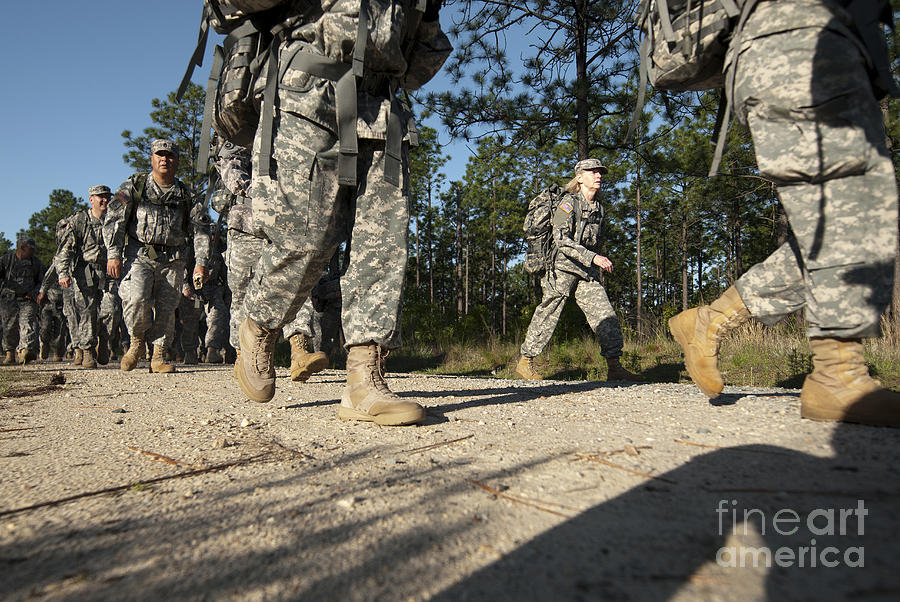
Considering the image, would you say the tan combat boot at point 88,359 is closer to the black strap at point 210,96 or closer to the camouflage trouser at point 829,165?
the black strap at point 210,96

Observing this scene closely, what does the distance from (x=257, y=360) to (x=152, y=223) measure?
4.65m

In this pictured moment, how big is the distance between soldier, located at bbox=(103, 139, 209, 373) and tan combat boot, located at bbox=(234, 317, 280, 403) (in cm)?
412

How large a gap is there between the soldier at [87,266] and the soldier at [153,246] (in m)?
2.78

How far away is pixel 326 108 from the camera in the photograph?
254 cm

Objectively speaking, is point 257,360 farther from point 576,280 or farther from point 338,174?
point 576,280

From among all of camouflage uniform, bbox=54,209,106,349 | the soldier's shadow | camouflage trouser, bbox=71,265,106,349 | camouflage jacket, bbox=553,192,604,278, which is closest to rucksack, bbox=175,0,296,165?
the soldier's shadow

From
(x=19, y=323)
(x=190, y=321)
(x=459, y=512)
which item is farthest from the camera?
(x=190, y=321)

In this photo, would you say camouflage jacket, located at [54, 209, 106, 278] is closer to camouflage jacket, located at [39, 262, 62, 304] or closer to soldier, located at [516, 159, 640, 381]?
camouflage jacket, located at [39, 262, 62, 304]

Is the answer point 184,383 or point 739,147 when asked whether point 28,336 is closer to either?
point 184,383

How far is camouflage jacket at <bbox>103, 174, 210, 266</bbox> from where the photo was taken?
6.45 m

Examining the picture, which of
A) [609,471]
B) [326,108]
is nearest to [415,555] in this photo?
[609,471]

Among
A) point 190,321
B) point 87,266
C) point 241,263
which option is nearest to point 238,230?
point 241,263

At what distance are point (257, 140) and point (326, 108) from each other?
1.34 feet

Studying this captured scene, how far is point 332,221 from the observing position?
264 cm
